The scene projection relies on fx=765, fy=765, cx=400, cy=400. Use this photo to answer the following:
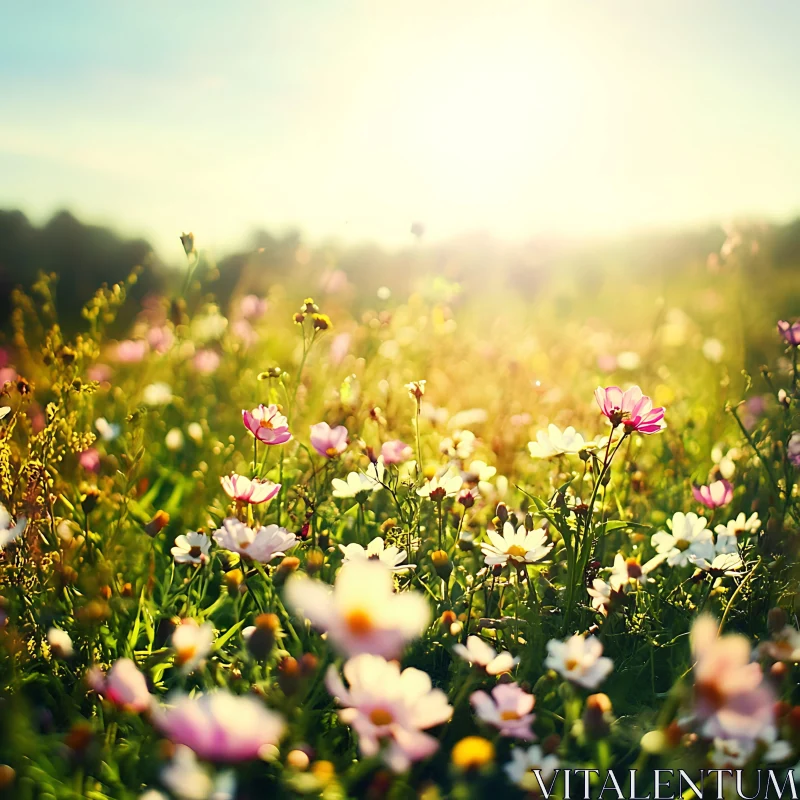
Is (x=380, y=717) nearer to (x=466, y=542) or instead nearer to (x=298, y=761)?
(x=298, y=761)

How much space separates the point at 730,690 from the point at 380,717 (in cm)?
34

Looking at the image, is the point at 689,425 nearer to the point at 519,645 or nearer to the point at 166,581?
the point at 519,645

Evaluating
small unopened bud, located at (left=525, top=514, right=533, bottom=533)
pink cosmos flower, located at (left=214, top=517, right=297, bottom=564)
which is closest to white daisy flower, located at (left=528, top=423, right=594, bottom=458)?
small unopened bud, located at (left=525, top=514, right=533, bottom=533)

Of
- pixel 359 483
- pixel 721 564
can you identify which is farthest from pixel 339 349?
pixel 721 564

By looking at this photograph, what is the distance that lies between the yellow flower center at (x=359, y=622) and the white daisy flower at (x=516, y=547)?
1.33 ft

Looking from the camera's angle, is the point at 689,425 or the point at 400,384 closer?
the point at 689,425

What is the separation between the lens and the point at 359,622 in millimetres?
732

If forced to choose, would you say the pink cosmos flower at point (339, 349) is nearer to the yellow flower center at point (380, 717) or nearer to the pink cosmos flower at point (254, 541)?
the pink cosmos flower at point (254, 541)

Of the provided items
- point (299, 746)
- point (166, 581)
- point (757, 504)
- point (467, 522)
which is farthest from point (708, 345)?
point (299, 746)

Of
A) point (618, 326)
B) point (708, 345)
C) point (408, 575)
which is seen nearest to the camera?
point (408, 575)

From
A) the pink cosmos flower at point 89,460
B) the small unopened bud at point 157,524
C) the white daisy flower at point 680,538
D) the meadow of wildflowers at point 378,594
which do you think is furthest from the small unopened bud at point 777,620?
the pink cosmos flower at point 89,460

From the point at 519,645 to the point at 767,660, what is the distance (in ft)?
1.11

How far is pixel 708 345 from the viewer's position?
316cm

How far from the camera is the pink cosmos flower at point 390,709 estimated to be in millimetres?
707
